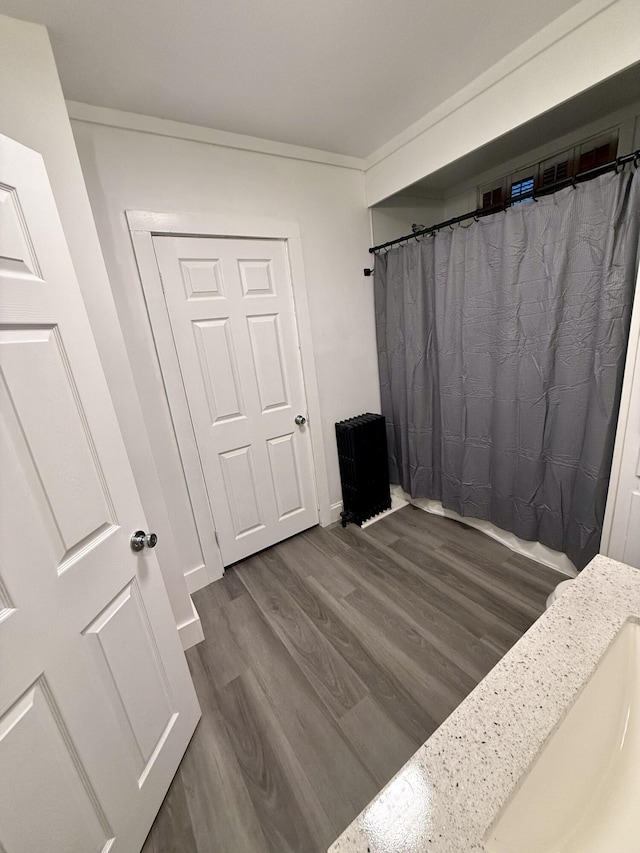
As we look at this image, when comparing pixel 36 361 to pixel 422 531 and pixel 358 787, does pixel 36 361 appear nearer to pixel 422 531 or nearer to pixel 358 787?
pixel 358 787

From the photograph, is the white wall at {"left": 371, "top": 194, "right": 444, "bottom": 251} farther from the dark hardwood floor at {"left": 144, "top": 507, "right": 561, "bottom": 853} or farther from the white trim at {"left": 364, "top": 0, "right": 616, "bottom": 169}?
the dark hardwood floor at {"left": 144, "top": 507, "right": 561, "bottom": 853}

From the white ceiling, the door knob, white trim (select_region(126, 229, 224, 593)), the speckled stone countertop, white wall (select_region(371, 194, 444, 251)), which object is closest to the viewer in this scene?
the speckled stone countertop

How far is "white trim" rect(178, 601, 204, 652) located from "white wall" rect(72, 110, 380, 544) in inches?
26.8

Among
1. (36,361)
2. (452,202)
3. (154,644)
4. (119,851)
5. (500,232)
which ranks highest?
(452,202)

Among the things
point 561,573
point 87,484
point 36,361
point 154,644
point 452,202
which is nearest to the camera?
point 36,361

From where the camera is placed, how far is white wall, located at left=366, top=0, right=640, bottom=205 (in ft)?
3.84

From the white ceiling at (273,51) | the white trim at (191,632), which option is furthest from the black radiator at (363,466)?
the white ceiling at (273,51)

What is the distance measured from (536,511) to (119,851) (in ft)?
6.86

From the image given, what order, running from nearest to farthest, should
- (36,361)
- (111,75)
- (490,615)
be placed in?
1. (36,361)
2. (111,75)
3. (490,615)

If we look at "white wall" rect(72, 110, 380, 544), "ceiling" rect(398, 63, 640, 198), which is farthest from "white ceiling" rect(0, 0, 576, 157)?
"ceiling" rect(398, 63, 640, 198)

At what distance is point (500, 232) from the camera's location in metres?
1.66

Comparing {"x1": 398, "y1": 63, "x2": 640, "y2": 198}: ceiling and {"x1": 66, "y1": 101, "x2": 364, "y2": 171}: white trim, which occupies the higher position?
{"x1": 66, "y1": 101, "x2": 364, "y2": 171}: white trim

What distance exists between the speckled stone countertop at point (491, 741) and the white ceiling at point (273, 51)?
1.96 metres

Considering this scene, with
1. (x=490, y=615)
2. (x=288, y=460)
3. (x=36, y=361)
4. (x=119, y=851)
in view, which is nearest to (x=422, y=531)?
(x=490, y=615)
